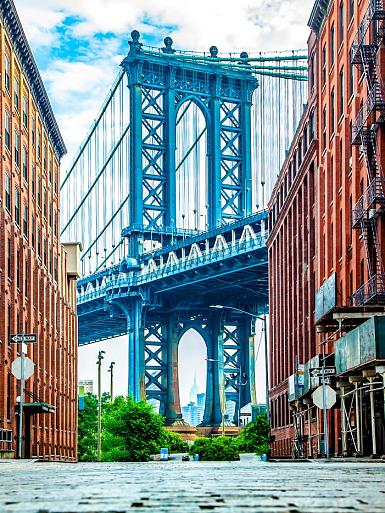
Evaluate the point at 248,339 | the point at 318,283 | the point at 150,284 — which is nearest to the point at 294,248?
the point at 318,283

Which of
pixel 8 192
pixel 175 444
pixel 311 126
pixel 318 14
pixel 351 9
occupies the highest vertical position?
pixel 318 14

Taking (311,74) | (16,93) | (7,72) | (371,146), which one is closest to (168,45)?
(311,74)

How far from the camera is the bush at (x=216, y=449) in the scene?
116 metres

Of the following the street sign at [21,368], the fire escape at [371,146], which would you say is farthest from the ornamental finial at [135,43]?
the street sign at [21,368]

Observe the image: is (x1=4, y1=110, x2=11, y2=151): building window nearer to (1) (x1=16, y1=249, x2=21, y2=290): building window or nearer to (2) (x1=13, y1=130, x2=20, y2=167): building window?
(2) (x1=13, y1=130, x2=20, y2=167): building window

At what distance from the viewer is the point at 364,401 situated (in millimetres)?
50156

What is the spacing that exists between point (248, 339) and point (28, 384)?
89.7 m

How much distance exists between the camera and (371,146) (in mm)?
51469

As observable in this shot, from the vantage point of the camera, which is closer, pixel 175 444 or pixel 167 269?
pixel 175 444

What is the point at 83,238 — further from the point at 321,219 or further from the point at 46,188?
the point at 321,219

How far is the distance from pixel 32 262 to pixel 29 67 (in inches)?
505

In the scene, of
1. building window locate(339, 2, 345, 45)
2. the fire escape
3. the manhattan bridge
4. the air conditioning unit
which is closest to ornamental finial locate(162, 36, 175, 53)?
the manhattan bridge

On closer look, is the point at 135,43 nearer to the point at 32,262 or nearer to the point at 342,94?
the point at 32,262

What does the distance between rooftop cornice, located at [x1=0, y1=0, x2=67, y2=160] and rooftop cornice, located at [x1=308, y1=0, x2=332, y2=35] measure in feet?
55.8
